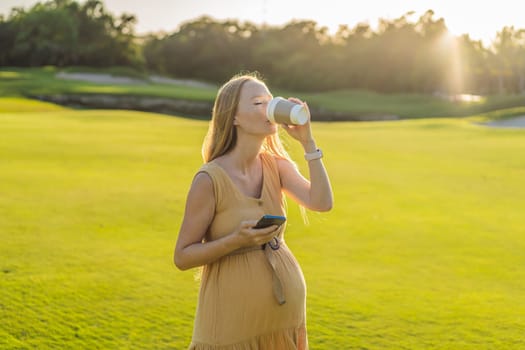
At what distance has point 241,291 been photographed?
102 inches

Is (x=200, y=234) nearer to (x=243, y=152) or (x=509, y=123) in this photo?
(x=243, y=152)

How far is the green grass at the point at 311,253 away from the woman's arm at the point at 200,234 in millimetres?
2046

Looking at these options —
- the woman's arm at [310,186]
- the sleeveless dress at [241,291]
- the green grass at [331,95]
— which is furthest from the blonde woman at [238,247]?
the green grass at [331,95]

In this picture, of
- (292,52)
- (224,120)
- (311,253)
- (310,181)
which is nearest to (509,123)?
(311,253)

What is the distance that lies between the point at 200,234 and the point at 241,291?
27 centimetres

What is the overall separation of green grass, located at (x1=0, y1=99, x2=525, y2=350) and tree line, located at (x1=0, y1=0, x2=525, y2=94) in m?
53.2

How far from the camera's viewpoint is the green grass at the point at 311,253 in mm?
4723

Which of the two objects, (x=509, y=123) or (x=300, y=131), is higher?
(x=300, y=131)

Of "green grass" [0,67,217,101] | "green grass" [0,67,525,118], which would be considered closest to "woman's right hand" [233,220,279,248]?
"green grass" [0,67,217,101]

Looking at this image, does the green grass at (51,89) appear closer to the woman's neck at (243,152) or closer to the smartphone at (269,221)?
the woman's neck at (243,152)

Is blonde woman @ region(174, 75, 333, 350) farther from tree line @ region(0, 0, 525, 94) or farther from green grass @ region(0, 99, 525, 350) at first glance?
tree line @ region(0, 0, 525, 94)

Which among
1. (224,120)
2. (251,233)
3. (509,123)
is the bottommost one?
(509,123)

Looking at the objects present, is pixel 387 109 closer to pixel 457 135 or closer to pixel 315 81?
pixel 315 81

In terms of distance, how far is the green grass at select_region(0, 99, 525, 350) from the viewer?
15.5ft
